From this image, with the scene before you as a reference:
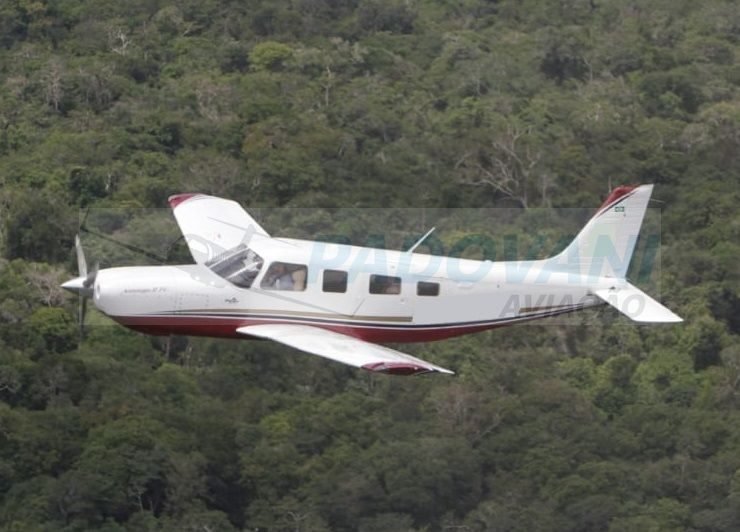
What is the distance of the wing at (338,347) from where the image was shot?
4131 cm

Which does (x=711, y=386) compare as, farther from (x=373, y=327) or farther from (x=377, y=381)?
(x=373, y=327)

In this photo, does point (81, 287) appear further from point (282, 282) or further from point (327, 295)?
point (327, 295)

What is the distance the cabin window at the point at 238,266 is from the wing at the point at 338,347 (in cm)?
79

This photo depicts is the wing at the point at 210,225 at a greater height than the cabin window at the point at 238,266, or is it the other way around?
the wing at the point at 210,225

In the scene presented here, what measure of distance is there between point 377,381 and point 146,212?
8.36 metres

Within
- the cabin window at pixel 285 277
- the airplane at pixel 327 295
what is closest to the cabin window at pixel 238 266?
the airplane at pixel 327 295

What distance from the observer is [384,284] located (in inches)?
1750

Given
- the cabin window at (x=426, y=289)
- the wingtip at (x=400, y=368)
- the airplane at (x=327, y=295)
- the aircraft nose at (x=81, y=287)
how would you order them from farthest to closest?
1. the cabin window at (x=426, y=289)
2. the aircraft nose at (x=81, y=287)
3. the airplane at (x=327, y=295)
4. the wingtip at (x=400, y=368)

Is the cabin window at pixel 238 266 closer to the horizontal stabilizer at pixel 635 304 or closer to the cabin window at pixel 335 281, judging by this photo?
the cabin window at pixel 335 281

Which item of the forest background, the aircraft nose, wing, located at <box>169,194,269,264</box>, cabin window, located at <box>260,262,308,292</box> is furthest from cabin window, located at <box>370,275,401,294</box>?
the forest background

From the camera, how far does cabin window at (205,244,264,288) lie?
44219mm

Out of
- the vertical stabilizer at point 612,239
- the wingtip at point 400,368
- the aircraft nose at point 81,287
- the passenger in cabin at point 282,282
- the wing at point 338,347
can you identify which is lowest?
the wingtip at point 400,368

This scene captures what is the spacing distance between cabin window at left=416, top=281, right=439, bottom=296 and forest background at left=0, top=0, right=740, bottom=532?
1967 centimetres

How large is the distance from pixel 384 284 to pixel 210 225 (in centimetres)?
414
